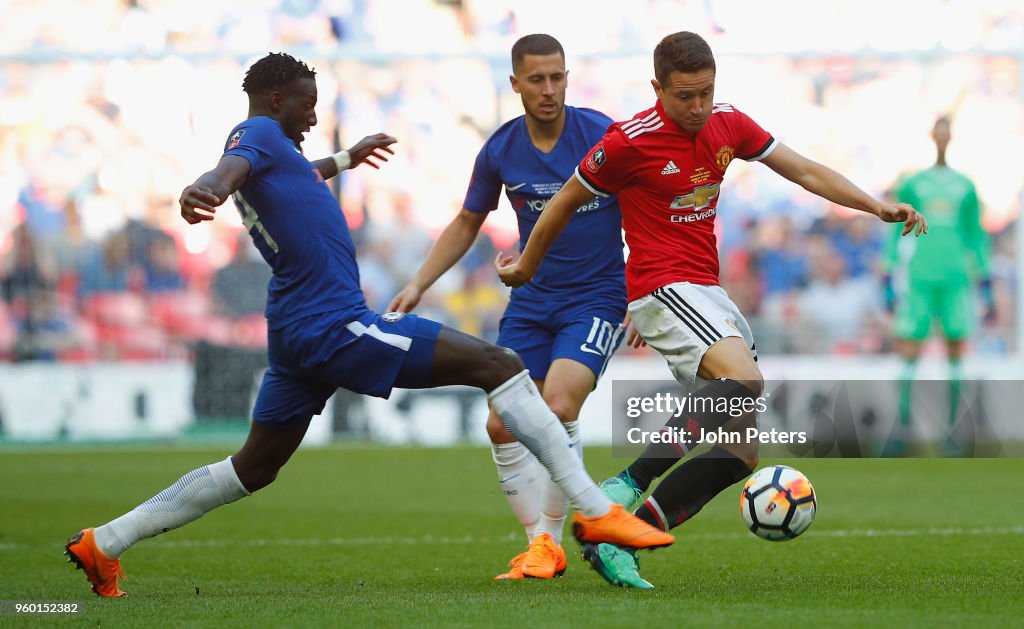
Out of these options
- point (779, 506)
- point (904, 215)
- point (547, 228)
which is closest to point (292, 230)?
point (547, 228)

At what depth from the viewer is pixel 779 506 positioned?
Result: 232 inches

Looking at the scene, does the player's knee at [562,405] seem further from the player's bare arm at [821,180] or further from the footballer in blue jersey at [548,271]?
the player's bare arm at [821,180]

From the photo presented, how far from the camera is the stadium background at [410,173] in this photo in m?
16.9

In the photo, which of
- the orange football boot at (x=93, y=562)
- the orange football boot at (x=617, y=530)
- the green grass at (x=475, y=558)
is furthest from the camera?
the orange football boot at (x=93, y=562)

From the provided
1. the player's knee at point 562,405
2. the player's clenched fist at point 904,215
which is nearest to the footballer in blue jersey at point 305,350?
the player's knee at point 562,405

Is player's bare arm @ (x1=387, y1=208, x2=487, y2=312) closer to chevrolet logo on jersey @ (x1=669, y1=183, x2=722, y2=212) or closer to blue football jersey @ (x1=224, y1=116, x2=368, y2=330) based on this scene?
blue football jersey @ (x1=224, y1=116, x2=368, y2=330)

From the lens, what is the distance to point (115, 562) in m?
6.06

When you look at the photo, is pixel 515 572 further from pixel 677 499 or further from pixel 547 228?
pixel 547 228

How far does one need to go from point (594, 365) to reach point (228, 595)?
1930 millimetres

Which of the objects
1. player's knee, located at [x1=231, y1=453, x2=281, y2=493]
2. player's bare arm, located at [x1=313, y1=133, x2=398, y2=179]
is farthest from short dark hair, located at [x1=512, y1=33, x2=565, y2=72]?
Result: player's knee, located at [x1=231, y1=453, x2=281, y2=493]

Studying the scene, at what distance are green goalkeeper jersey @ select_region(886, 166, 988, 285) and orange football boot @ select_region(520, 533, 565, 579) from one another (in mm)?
8453

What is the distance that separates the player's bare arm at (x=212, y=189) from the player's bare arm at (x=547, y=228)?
1140 mm

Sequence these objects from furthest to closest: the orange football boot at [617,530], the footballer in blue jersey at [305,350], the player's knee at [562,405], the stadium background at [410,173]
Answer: the stadium background at [410,173]
the player's knee at [562,405]
the footballer in blue jersey at [305,350]
the orange football boot at [617,530]

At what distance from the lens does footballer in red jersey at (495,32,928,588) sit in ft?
19.4
